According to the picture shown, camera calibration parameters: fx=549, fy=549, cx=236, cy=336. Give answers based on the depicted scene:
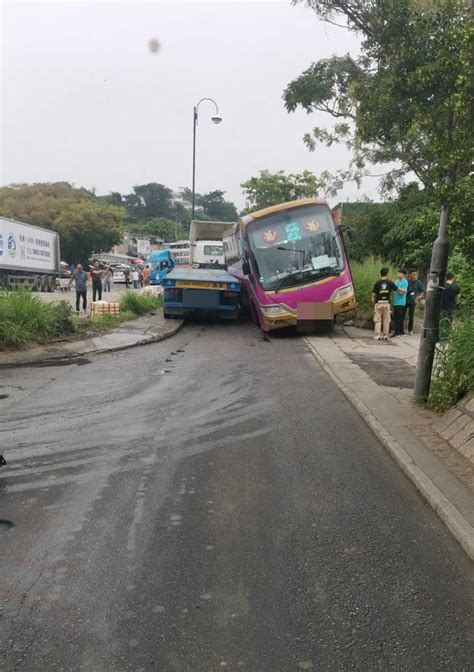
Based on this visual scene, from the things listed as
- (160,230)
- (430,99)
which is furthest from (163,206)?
(430,99)

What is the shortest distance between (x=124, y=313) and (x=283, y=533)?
13.2 m

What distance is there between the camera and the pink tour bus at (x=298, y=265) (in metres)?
13.6

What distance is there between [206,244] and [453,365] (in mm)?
18025

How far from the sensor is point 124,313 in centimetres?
1630

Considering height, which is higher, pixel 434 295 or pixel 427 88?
pixel 427 88

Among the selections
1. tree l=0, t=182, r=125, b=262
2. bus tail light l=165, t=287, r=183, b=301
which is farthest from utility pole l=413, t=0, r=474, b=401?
tree l=0, t=182, r=125, b=262

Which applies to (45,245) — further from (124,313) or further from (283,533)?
(283,533)

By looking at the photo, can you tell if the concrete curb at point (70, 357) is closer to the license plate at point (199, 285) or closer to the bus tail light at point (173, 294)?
the license plate at point (199, 285)

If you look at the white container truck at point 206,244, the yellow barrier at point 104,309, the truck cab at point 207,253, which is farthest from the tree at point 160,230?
the yellow barrier at point 104,309

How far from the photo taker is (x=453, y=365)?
656cm

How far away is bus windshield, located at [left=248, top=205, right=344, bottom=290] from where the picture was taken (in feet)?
44.7

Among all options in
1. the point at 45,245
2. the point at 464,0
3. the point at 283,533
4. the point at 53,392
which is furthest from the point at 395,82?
the point at 45,245

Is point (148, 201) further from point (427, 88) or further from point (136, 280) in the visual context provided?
point (427, 88)

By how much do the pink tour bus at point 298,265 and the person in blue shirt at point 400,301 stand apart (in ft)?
3.88
